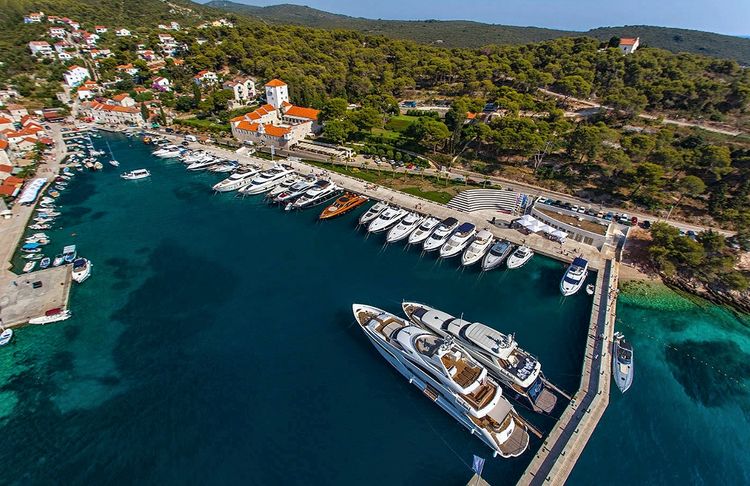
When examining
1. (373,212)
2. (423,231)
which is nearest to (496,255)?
(423,231)

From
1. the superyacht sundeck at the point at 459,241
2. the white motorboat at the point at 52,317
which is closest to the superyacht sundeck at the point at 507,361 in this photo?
the superyacht sundeck at the point at 459,241

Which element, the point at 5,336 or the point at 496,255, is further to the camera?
the point at 496,255

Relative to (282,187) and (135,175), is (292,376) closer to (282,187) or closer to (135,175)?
(282,187)

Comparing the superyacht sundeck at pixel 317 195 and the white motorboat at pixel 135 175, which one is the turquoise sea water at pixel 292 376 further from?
the white motorboat at pixel 135 175

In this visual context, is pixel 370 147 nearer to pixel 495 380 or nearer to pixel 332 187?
pixel 332 187

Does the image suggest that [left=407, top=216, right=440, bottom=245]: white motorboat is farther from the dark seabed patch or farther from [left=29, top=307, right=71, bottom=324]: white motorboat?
[left=29, top=307, right=71, bottom=324]: white motorboat

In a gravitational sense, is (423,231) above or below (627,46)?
below

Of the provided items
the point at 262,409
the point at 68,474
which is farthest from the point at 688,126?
the point at 68,474
